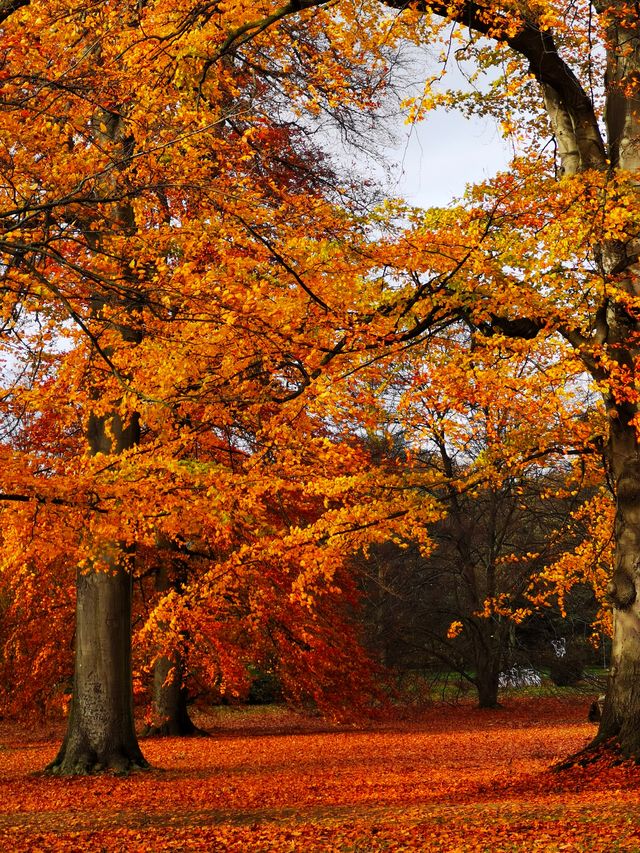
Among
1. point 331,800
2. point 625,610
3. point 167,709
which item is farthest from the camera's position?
point 167,709

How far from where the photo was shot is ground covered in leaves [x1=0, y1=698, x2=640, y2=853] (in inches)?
256

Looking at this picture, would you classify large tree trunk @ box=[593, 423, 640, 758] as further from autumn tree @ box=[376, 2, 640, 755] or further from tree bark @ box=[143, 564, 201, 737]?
tree bark @ box=[143, 564, 201, 737]

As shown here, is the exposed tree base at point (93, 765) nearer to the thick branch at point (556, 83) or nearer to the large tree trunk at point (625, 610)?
the large tree trunk at point (625, 610)

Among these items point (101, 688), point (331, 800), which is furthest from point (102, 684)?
point (331, 800)

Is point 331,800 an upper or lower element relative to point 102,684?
lower

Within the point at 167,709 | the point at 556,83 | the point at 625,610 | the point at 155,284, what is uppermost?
the point at 556,83

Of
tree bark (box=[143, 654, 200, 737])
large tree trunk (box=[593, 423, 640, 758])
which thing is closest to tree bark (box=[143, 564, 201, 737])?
tree bark (box=[143, 654, 200, 737])

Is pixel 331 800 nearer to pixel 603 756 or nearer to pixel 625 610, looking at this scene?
pixel 603 756

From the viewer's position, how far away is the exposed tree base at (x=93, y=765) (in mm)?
11945

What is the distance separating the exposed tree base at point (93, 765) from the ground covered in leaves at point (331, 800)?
0.91ft

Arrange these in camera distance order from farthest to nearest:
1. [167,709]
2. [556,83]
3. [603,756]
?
[167,709]
[556,83]
[603,756]

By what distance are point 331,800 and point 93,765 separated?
14.1 feet

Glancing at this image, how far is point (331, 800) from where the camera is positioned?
906 cm

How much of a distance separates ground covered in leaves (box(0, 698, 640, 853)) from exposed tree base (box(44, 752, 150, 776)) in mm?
277
